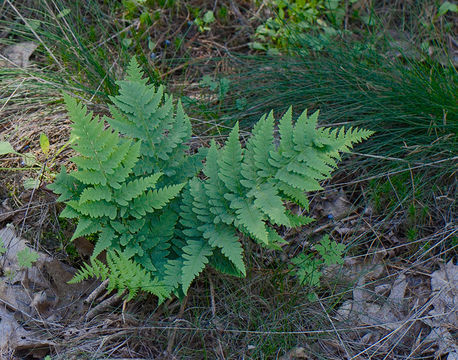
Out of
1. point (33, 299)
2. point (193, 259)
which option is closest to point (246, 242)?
point (193, 259)

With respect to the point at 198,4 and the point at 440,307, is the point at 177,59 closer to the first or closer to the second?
the point at 198,4

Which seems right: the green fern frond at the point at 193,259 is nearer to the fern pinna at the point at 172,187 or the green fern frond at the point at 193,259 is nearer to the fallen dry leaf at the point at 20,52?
the fern pinna at the point at 172,187

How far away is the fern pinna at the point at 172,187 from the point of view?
8.00 feet

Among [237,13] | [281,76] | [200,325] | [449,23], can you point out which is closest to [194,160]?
[200,325]

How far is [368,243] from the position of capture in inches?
127

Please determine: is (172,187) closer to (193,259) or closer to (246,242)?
(193,259)

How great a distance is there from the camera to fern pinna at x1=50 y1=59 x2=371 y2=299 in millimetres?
2439

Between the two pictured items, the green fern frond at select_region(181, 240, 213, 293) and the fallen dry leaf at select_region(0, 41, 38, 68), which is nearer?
the green fern frond at select_region(181, 240, 213, 293)

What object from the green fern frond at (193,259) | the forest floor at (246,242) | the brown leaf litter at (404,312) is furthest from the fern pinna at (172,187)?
the brown leaf litter at (404,312)

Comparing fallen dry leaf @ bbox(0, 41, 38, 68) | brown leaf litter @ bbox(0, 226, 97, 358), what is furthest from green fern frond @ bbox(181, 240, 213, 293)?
fallen dry leaf @ bbox(0, 41, 38, 68)

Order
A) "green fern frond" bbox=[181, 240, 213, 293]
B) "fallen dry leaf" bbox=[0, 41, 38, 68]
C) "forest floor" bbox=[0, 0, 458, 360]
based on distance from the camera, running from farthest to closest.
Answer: "fallen dry leaf" bbox=[0, 41, 38, 68], "forest floor" bbox=[0, 0, 458, 360], "green fern frond" bbox=[181, 240, 213, 293]

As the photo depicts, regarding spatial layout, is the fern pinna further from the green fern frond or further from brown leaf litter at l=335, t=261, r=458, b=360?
brown leaf litter at l=335, t=261, r=458, b=360

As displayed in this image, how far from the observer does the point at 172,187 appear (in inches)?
100

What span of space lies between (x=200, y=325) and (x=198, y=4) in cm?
308
